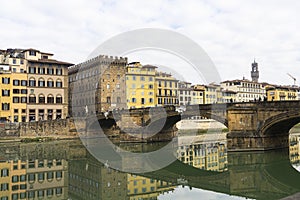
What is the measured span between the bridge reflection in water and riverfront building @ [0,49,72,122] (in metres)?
26.4

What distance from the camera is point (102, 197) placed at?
57.2ft

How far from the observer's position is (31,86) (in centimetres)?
5862

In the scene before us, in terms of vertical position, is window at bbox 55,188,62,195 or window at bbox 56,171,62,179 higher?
window at bbox 56,171,62,179

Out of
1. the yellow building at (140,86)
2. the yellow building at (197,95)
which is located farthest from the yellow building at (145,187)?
the yellow building at (197,95)

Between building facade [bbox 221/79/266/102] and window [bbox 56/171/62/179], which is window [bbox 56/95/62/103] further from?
building facade [bbox 221/79/266/102]

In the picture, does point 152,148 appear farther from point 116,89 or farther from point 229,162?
point 116,89

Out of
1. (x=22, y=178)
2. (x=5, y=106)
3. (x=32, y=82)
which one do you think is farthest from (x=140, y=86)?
(x=22, y=178)

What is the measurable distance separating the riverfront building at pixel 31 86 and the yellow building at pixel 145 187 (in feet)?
134

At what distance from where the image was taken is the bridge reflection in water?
1823 centimetres

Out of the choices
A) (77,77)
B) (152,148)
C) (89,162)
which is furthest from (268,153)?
(77,77)

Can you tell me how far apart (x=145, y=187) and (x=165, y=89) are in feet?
177

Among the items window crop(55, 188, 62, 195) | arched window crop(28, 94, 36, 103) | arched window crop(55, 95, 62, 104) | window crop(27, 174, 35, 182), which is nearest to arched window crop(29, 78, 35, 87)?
arched window crop(28, 94, 36, 103)

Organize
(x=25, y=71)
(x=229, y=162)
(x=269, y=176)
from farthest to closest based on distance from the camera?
(x=25, y=71)
(x=229, y=162)
(x=269, y=176)

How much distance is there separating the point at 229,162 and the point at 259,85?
86.8 meters
